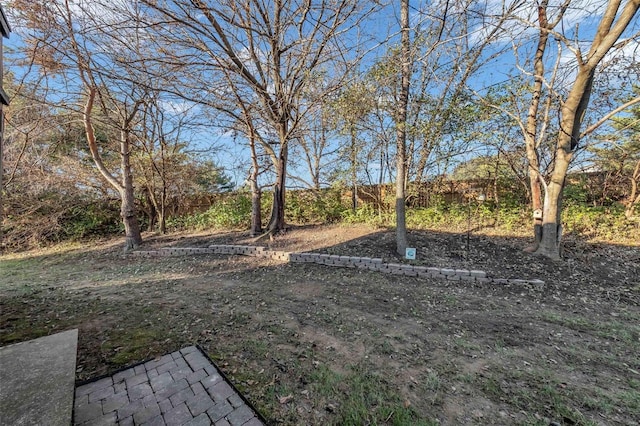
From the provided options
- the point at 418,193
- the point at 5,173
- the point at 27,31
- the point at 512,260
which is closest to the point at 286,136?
the point at 418,193

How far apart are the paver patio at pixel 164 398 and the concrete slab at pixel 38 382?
0.95 ft

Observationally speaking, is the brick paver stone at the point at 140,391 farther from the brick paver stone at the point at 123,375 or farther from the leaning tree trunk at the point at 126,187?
the leaning tree trunk at the point at 126,187

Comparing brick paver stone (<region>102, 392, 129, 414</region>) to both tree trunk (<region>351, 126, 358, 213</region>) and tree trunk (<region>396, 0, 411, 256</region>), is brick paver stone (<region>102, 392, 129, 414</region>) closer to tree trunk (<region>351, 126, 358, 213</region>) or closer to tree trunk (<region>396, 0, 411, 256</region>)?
tree trunk (<region>396, 0, 411, 256</region>)

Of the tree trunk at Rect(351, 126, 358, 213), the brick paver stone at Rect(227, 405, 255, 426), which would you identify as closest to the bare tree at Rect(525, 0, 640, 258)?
the tree trunk at Rect(351, 126, 358, 213)

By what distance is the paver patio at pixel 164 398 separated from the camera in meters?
1.63

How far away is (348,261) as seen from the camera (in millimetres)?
5125

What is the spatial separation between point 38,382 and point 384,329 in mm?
2672

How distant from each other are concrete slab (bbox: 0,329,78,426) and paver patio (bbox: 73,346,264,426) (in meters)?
0.29

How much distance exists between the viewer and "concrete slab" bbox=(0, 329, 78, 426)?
4.23 feet

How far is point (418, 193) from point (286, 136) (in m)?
3.66

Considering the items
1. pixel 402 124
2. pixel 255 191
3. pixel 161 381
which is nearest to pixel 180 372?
pixel 161 381

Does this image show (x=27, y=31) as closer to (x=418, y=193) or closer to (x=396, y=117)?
(x=396, y=117)

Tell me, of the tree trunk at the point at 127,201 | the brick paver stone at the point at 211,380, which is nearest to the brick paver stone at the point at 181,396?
the brick paver stone at the point at 211,380

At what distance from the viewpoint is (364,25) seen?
5.07 meters
